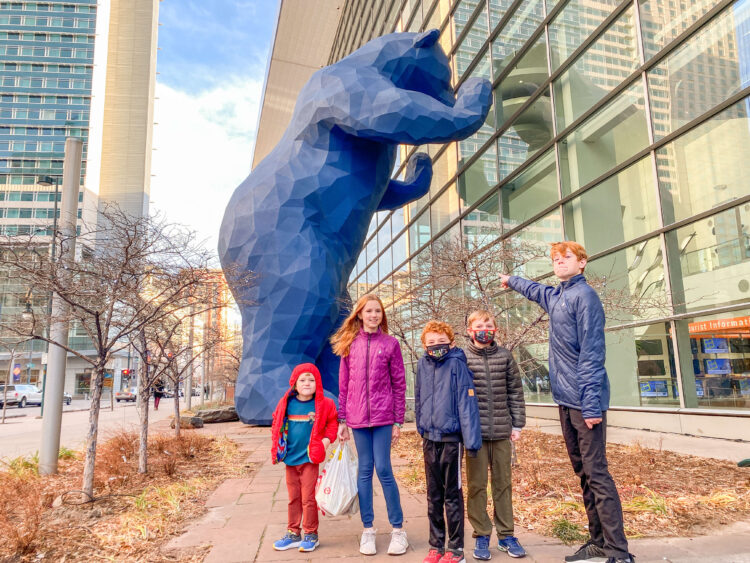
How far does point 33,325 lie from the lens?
185 inches

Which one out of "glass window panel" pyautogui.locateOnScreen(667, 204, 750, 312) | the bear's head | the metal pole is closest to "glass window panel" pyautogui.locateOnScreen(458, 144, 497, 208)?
the bear's head

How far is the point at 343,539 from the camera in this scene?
343cm

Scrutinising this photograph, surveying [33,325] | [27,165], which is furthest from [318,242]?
[27,165]

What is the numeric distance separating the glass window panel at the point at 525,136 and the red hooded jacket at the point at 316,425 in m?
8.59

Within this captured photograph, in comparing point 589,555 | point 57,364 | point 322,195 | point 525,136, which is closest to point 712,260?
point 525,136

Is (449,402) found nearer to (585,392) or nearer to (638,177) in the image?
(585,392)

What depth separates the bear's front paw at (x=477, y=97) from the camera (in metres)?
7.73

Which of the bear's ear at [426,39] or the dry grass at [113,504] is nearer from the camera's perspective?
the dry grass at [113,504]

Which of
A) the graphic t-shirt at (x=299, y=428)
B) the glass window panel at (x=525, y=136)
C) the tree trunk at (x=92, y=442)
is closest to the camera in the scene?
the graphic t-shirt at (x=299, y=428)

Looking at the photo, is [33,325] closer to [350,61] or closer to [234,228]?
[234,228]

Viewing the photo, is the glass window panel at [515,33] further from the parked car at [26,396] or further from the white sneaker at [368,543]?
the parked car at [26,396]

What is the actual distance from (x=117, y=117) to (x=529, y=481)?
7096 cm

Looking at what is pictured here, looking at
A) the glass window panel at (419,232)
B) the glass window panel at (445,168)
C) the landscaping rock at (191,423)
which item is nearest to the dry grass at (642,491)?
the landscaping rock at (191,423)

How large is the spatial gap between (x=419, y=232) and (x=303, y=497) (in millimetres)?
13483
